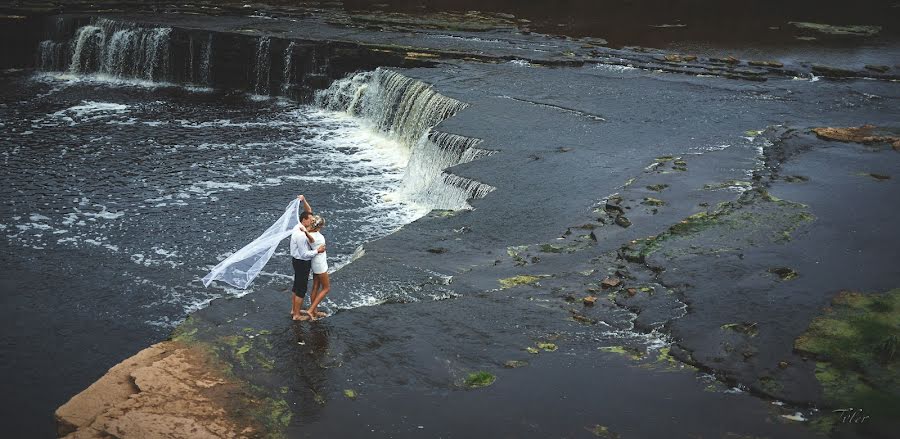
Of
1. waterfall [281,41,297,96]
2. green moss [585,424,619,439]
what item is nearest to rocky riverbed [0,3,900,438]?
green moss [585,424,619,439]

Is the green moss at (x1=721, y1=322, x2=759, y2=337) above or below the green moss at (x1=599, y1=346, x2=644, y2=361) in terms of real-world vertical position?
above

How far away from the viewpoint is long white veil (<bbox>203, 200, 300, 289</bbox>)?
12680 mm

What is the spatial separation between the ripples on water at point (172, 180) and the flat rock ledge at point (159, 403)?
3626mm

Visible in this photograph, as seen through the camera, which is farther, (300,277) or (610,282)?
(610,282)

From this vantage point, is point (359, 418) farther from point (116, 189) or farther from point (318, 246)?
point (116, 189)

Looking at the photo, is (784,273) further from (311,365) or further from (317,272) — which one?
(311,365)

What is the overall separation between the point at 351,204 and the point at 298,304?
7.63 m

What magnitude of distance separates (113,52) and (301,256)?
922 inches

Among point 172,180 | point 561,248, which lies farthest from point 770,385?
point 172,180

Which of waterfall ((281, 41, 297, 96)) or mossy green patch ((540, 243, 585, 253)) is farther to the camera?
waterfall ((281, 41, 297, 96))

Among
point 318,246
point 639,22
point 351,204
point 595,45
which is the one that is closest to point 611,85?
point 595,45

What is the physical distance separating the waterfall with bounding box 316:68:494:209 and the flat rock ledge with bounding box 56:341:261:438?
815 cm

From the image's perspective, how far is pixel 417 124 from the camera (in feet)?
78.4

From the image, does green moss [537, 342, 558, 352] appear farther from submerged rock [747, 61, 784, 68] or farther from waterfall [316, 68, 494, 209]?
submerged rock [747, 61, 784, 68]
